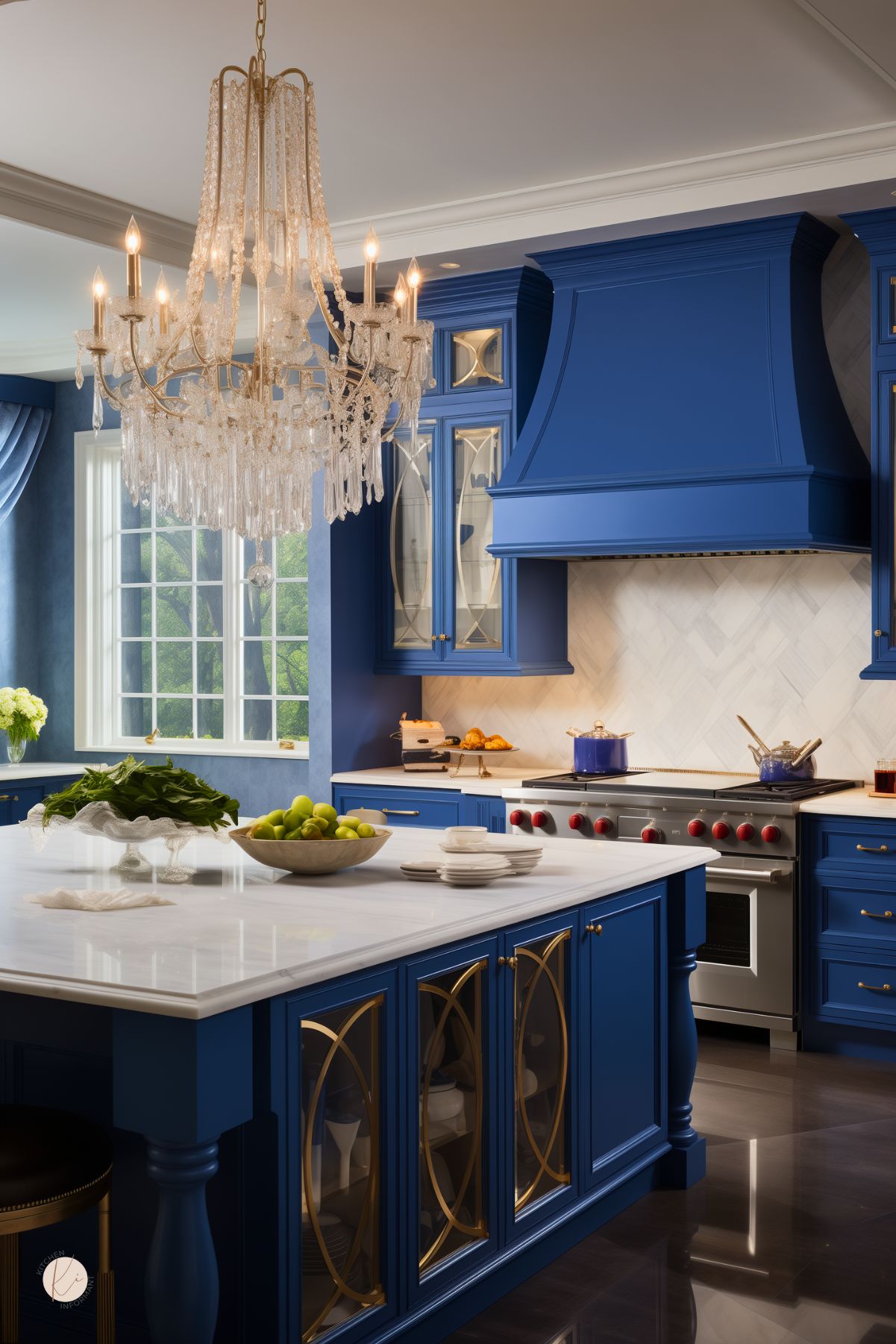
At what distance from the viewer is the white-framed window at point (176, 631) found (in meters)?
6.88

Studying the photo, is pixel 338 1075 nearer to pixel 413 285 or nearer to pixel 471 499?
pixel 413 285

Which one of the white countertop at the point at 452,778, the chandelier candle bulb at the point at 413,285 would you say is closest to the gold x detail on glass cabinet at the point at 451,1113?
the chandelier candle bulb at the point at 413,285

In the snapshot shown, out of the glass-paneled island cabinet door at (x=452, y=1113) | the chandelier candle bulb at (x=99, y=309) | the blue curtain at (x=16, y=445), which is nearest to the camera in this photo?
the glass-paneled island cabinet door at (x=452, y=1113)

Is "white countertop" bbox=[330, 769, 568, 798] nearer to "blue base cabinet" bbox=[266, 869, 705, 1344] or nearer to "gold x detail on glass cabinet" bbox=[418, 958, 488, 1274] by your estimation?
"blue base cabinet" bbox=[266, 869, 705, 1344]

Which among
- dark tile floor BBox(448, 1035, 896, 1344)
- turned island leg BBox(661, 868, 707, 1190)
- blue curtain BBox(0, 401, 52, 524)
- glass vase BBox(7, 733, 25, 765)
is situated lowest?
dark tile floor BBox(448, 1035, 896, 1344)

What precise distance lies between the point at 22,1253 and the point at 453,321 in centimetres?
415

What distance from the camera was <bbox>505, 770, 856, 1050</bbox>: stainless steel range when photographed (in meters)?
4.88

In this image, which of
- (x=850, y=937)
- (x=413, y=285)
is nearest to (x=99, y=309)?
(x=413, y=285)

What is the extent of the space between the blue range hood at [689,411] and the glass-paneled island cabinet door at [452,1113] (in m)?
2.58

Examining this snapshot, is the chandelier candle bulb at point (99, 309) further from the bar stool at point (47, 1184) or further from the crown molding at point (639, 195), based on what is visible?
the crown molding at point (639, 195)

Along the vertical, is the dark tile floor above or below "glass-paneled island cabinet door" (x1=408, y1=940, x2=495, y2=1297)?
below

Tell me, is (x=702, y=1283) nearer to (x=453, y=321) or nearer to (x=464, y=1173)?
(x=464, y=1173)

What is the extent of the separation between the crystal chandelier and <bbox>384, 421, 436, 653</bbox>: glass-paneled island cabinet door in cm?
232

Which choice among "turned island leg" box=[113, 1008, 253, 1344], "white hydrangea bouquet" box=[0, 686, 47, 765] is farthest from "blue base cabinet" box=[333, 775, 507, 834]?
"turned island leg" box=[113, 1008, 253, 1344]
